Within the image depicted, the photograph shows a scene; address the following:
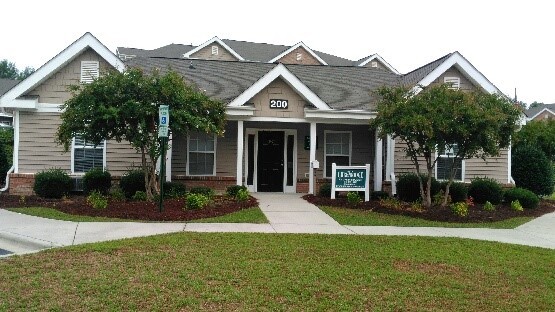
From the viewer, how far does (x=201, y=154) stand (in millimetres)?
16703

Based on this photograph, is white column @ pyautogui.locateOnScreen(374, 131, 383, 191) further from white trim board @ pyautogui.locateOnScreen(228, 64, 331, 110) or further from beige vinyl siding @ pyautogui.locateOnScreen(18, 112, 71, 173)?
beige vinyl siding @ pyautogui.locateOnScreen(18, 112, 71, 173)

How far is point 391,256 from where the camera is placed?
7629 mm

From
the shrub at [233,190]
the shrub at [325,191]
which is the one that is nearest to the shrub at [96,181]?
the shrub at [233,190]

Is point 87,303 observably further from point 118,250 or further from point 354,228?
point 354,228

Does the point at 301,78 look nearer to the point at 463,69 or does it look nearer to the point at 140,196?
the point at 463,69

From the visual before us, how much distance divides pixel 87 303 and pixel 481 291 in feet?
14.7

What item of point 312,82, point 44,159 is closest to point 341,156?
point 312,82

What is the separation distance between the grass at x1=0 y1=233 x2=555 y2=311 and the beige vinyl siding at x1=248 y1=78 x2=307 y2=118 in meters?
7.97

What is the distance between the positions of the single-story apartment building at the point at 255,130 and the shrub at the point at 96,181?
74 centimetres

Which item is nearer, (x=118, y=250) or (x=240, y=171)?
(x=118, y=250)

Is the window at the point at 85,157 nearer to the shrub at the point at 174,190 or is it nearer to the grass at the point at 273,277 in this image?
the shrub at the point at 174,190

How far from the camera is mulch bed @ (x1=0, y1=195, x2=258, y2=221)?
11.0m

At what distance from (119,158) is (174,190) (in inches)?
101

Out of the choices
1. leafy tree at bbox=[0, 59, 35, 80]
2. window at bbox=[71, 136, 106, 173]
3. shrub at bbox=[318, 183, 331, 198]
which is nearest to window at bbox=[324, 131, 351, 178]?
shrub at bbox=[318, 183, 331, 198]
